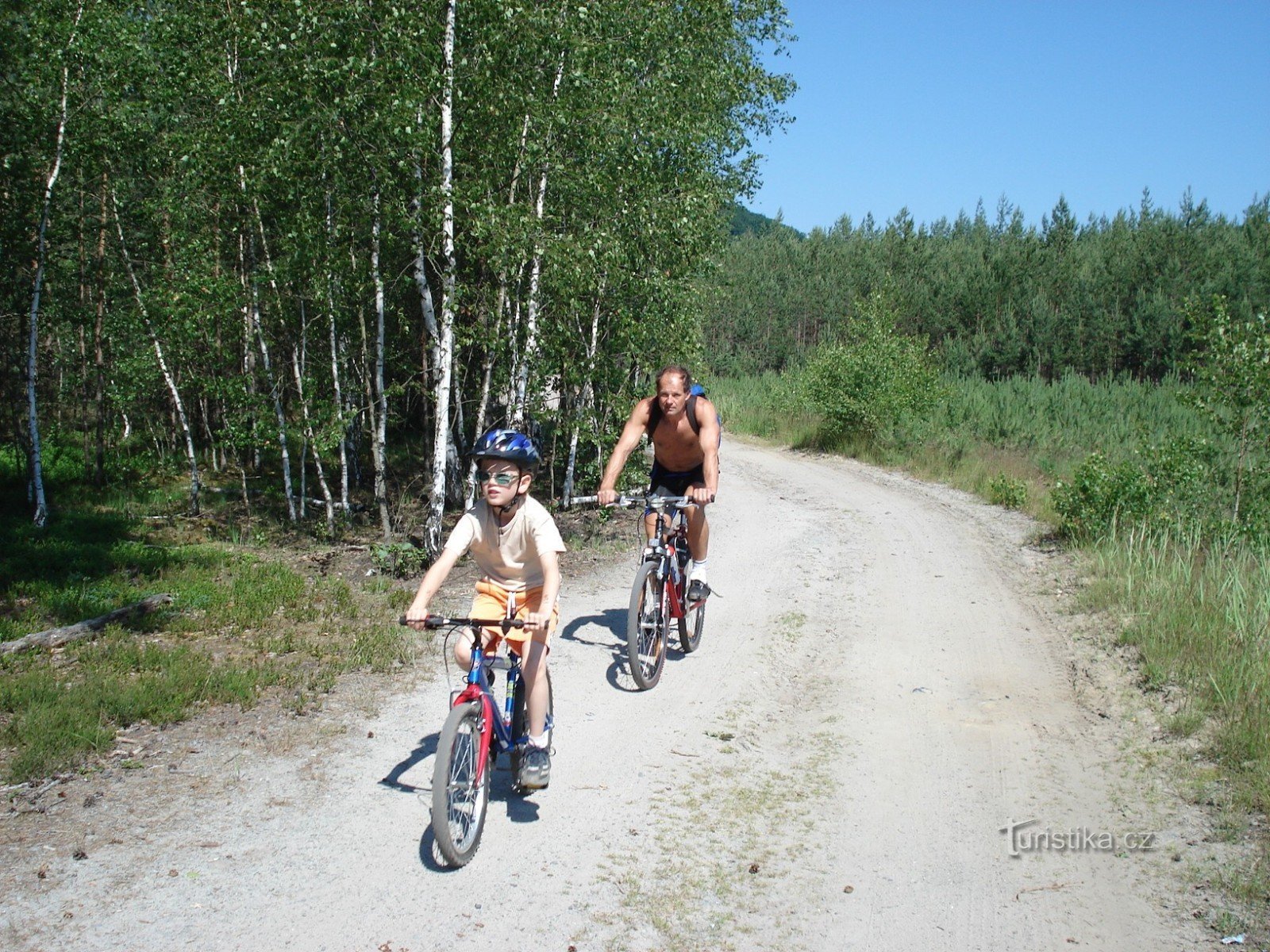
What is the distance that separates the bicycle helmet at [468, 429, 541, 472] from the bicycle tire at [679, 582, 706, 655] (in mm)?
3234

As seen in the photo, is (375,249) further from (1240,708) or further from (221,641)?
(1240,708)

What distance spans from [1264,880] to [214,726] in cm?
584

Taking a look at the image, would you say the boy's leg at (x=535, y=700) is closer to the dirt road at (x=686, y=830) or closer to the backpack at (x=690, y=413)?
the dirt road at (x=686, y=830)

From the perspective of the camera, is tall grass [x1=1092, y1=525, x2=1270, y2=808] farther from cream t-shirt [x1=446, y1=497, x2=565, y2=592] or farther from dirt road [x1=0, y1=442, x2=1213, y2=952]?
cream t-shirt [x1=446, y1=497, x2=565, y2=592]

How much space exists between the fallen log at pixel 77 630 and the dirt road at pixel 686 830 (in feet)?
8.56

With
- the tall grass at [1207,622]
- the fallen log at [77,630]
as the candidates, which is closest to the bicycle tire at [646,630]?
the tall grass at [1207,622]

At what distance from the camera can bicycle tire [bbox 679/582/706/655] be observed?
7531 millimetres

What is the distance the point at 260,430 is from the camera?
12.7m

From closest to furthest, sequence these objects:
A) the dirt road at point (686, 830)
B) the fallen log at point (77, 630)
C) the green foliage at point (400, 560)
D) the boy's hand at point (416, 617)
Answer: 1. the dirt road at point (686, 830)
2. the boy's hand at point (416, 617)
3. the fallen log at point (77, 630)
4. the green foliage at point (400, 560)

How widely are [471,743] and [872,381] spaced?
61.8 feet

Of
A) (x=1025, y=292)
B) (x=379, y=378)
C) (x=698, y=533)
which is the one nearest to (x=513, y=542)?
(x=698, y=533)

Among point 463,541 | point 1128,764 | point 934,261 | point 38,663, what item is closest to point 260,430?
point 38,663

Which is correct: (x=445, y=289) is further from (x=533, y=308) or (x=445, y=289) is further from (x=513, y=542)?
(x=513, y=542)

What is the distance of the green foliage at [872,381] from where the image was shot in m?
21.6
